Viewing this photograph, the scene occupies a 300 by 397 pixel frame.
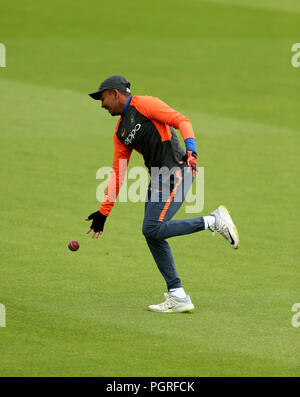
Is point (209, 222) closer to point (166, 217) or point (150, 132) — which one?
point (166, 217)

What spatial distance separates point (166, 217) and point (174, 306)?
3.43 ft

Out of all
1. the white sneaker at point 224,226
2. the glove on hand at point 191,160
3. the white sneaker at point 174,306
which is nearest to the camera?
the glove on hand at point 191,160

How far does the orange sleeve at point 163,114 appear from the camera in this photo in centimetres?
955

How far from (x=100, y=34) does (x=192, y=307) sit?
21533 millimetres

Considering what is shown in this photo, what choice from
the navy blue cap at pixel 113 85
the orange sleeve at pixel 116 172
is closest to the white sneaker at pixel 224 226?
the orange sleeve at pixel 116 172

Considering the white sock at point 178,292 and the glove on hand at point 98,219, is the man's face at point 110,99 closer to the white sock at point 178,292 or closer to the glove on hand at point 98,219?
the glove on hand at point 98,219

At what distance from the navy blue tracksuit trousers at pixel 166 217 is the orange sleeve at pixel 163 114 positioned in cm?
58

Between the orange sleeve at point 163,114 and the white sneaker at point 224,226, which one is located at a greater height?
the orange sleeve at point 163,114

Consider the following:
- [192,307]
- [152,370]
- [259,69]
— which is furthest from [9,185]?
[259,69]

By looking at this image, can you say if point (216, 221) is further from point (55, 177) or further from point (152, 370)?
point (55, 177)

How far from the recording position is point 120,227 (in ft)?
45.8

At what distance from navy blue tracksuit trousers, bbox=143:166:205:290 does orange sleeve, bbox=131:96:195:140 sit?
58 centimetres

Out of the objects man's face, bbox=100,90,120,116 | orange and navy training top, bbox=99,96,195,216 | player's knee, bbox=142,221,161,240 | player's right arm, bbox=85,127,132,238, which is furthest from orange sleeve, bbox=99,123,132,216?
player's knee, bbox=142,221,161,240

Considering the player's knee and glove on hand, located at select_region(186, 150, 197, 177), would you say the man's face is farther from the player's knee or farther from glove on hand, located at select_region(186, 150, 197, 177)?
the player's knee
